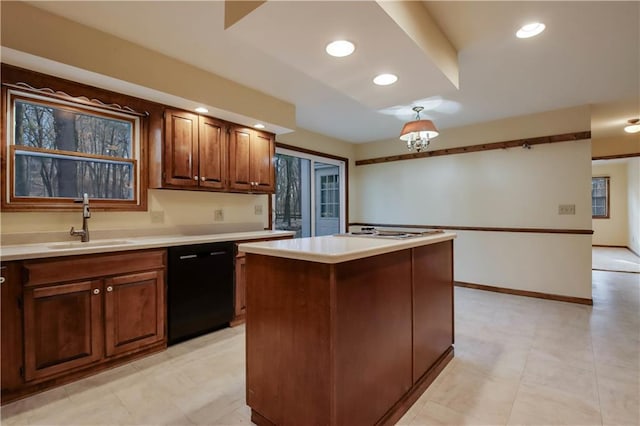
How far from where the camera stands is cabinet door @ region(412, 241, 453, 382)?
2.03 m

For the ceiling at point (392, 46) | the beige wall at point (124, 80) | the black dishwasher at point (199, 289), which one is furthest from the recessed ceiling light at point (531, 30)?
the black dishwasher at point (199, 289)

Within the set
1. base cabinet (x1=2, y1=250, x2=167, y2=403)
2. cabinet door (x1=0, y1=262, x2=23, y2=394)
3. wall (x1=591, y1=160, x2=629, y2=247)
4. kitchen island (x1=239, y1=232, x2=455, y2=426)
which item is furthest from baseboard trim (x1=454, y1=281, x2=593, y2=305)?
wall (x1=591, y1=160, x2=629, y2=247)

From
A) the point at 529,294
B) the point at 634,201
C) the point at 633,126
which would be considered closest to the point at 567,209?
the point at 529,294

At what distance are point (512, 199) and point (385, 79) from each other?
3.10 metres

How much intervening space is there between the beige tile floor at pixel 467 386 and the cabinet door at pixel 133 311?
0.17 metres

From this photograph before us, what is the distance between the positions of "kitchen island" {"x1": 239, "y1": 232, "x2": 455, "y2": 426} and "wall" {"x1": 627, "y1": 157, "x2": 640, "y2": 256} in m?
8.30

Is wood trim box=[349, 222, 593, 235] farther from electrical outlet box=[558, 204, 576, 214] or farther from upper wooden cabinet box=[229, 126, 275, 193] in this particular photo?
upper wooden cabinet box=[229, 126, 275, 193]

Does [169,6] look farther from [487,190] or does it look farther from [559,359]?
[487,190]

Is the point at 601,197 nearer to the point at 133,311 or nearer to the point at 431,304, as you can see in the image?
the point at 431,304

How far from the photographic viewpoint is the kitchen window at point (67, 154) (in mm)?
2289

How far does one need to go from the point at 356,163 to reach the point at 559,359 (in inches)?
170

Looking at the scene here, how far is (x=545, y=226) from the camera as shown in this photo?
13.4 feet

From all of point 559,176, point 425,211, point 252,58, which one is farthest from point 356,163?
point 252,58

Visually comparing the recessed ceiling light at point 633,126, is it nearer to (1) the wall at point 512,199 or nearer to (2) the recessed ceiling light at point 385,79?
(1) the wall at point 512,199
